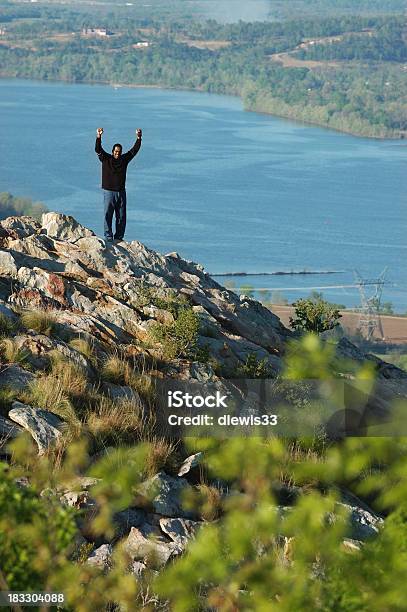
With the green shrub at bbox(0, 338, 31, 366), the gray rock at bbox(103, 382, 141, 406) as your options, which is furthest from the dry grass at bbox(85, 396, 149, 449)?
the green shrub at bbox(0, 338, 31, 366)

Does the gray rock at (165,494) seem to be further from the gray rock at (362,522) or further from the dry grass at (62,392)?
the gray rock at (362,522)

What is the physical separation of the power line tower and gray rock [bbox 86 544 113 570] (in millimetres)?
42945

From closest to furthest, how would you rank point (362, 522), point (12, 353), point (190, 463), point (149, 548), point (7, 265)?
point (149, 548) → point (362, 522) → point (190, 463) → point (12, 353) → point (7, 265)

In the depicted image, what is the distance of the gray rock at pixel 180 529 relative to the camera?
412 cm

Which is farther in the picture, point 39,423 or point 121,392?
point 121,392

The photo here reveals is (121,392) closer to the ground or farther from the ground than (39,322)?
closer to the ground

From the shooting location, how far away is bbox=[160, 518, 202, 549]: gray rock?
4.12 m

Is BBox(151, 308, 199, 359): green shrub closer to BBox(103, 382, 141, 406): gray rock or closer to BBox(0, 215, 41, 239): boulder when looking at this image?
BBox(103, 382, 141, 406): gray rock

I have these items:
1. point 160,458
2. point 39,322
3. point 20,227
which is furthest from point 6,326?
point 20,227

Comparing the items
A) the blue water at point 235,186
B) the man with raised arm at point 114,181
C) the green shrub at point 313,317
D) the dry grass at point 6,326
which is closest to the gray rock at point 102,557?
the dry grass at point 6,326

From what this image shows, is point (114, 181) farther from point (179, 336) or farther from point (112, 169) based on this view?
point (179, 336)

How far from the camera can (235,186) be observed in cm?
7175

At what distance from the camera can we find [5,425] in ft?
15.2

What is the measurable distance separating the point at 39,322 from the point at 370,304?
43.9 m
